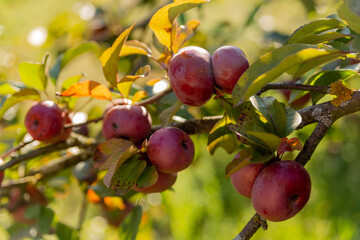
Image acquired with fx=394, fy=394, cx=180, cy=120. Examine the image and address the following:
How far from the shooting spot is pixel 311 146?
1.60ft

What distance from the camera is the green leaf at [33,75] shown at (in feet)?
2.25

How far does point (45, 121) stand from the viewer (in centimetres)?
64

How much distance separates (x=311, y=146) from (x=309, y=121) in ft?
0.17

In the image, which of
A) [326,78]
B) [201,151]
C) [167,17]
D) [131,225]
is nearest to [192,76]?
[167,17]

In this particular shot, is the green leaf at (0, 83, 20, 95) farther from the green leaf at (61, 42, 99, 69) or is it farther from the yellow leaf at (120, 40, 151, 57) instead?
the yellow leaf at (120, 40, 151, 57)

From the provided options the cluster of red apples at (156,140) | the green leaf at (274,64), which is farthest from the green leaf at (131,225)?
the green leaf at (274,64)

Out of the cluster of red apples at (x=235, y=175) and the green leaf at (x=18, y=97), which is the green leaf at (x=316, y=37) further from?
the green leaf at (x=18, y=97)

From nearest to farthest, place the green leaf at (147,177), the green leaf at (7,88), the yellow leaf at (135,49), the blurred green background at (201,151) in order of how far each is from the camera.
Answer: the green leaf at (147,177), the yellow leaf at (135,49), the green leaf at (7,88), the blurred green background at (201,151)

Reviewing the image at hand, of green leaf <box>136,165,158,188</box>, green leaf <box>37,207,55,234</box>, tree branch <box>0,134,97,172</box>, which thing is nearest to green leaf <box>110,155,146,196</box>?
green leaf <box>136,165,158,188</box>

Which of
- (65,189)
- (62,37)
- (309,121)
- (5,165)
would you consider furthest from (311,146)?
(62,37)

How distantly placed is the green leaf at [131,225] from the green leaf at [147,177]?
0.54 ft

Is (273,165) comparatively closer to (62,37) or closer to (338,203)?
(62,37)

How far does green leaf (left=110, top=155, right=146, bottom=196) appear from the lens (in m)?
0.51

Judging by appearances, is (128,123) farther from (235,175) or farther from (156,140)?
(235,175)
